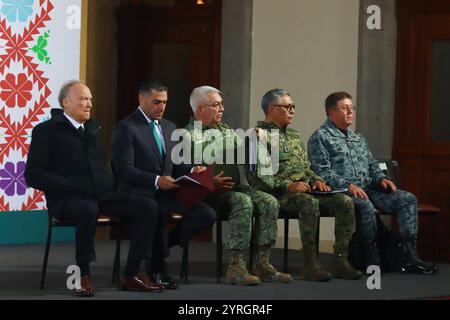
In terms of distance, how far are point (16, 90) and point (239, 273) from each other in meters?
3.01

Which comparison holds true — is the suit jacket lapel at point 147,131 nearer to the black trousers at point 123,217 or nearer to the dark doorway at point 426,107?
the black trousers at point 123,217

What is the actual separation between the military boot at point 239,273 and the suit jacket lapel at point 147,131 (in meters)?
0.84

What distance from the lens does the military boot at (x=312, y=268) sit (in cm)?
756

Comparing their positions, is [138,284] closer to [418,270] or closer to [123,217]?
[123,217]

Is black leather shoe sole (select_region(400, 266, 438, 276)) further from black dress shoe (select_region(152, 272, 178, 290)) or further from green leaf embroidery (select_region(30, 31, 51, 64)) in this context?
green leaf embroidery (select_region(30, 31, 51, 64))

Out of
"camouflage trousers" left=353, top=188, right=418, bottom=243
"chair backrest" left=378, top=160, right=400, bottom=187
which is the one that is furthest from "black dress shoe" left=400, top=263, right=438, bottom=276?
"chair backrest" left=378, top=160, right=400, bottom=187

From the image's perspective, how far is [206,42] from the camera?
10.2m

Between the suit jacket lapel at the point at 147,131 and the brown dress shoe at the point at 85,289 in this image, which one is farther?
the suit jacket lapel at the point at 147,131

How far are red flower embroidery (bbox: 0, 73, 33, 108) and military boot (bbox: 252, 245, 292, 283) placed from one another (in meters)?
2.85

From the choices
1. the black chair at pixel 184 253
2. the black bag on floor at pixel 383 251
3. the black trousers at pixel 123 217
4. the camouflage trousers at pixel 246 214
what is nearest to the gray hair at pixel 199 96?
the camouflage trousers at pixel 246 214

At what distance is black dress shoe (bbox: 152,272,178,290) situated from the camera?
706cm

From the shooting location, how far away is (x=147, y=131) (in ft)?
23.6
